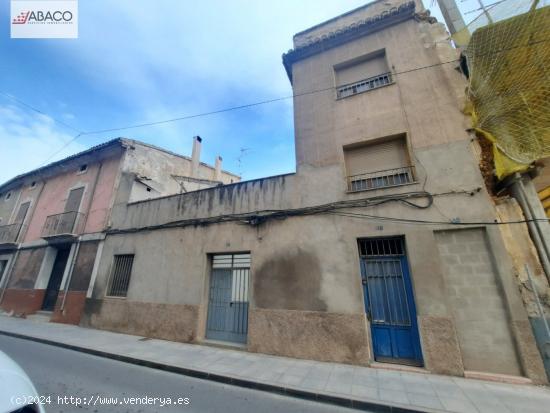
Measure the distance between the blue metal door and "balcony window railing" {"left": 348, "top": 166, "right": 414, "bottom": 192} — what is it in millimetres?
1409

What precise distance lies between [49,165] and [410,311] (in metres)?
17.5

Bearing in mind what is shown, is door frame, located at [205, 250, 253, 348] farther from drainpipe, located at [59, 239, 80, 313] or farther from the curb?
drainpipe, located at [59, 239, 80, 313]

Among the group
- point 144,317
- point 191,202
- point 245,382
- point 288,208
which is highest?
point 191,202

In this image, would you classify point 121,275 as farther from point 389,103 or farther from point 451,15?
point 451,15

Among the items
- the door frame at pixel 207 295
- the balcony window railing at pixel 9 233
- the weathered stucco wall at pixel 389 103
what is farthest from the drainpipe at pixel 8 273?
the weathered stucco wall at pixel 389 103

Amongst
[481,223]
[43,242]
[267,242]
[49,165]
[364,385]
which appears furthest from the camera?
[49,165]

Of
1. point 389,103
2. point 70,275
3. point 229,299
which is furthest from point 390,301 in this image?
point 70,275

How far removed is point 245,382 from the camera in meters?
4.19

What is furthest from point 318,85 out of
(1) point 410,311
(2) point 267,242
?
(1) point 410,311

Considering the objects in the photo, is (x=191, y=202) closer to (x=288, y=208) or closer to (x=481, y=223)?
A: (x=288, y=208)

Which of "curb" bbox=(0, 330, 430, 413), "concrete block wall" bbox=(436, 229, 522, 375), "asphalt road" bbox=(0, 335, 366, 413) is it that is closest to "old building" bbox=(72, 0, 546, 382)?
"concrete block wall" bbox=(436, 229, 522, 375)

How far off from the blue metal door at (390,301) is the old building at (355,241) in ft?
0.08

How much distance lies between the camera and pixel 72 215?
10570mm

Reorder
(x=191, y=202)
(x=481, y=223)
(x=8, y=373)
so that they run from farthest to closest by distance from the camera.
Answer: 1. (x=191, y=202)
2. (x=481, y=223)
3. (x=8, y=373)
